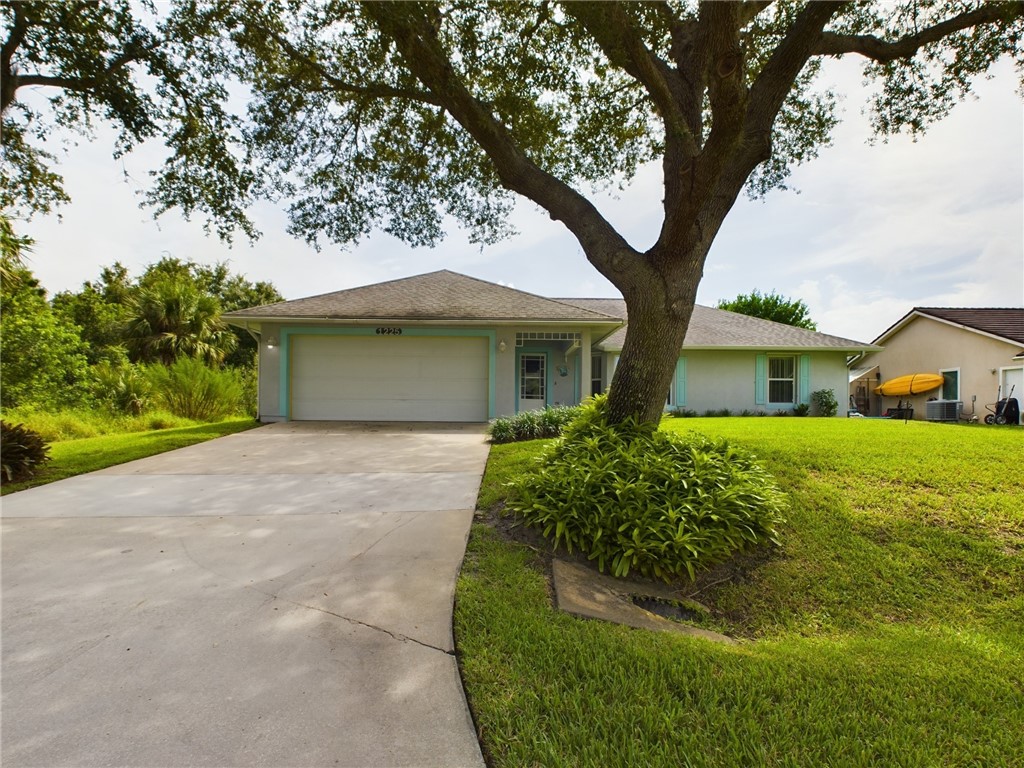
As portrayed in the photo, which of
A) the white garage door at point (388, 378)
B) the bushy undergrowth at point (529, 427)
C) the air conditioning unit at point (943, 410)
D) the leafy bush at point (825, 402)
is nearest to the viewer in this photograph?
the bushy undergrowth at point (529, 427)

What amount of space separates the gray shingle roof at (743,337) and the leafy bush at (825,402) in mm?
1465

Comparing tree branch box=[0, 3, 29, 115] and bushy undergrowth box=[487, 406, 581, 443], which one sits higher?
tree branch box=[0, 3, 29, 115]

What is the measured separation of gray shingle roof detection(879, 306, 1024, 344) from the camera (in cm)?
1562

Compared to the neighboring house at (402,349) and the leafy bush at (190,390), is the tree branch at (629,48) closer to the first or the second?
the neighboring house at (402,349)

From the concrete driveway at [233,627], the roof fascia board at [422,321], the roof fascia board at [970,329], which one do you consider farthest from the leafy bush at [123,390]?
the roof fascia board at [970,329]

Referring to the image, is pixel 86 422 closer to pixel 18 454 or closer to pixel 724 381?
pixel 18 454

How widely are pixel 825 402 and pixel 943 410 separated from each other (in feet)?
17.5

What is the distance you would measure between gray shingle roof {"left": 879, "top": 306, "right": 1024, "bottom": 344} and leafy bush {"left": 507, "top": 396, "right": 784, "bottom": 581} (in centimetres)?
1787

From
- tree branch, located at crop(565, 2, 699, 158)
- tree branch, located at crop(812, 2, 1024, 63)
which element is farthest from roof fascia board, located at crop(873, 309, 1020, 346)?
tree branch, located at crop(565, 2, 699, 158)

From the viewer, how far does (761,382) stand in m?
14.6

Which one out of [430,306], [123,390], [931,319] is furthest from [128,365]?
[931,319]

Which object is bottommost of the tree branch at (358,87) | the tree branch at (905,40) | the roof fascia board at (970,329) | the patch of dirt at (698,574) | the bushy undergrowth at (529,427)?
the patch of dirt at (698,574)

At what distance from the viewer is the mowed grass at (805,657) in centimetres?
182

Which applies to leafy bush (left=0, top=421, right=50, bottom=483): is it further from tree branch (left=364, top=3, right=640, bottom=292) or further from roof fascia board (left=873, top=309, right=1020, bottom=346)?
roof fascia board (left=873, top=309, right=1020, bottom=346)
